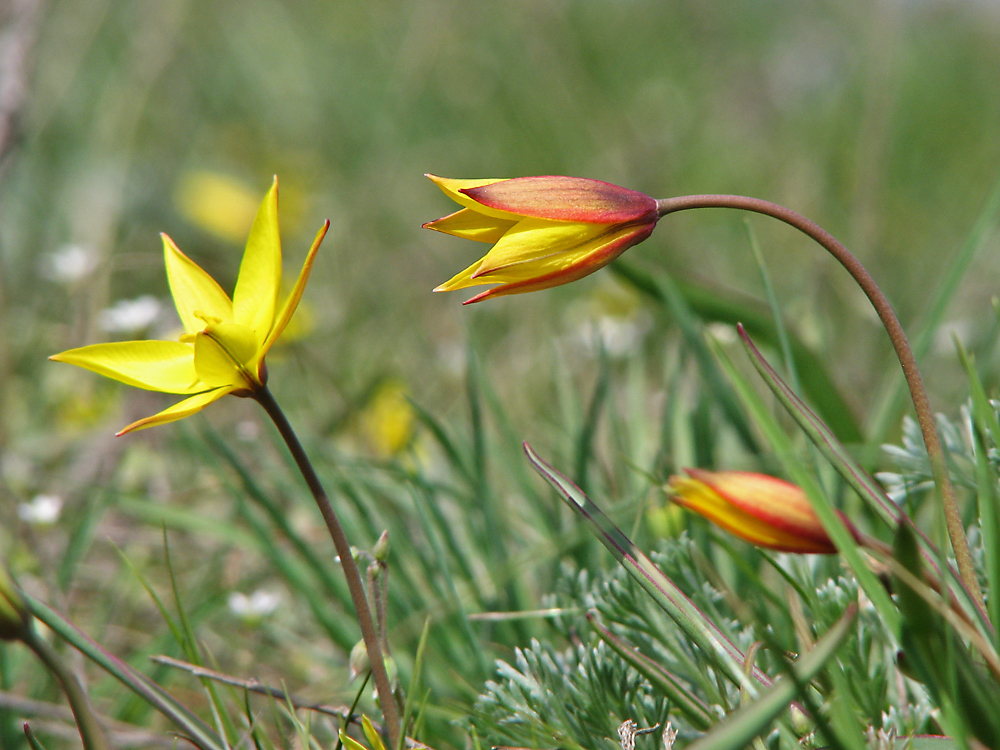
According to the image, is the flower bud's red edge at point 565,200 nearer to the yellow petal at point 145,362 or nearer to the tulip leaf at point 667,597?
the tulip leaf at point 667,597

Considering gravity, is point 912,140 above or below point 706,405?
above

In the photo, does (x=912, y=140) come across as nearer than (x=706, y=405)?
No

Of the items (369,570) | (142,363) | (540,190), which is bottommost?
(369,570)

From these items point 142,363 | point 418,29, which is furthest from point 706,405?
point 418,29

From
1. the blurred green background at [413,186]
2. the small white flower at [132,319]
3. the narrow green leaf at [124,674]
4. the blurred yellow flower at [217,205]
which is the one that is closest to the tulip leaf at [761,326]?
the blurred green background at [413,186]

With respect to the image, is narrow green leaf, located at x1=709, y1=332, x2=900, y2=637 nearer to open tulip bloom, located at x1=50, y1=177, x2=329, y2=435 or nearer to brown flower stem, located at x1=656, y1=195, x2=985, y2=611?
brown flower stem, located at x1=656, y1=195, x2=985, y2=611

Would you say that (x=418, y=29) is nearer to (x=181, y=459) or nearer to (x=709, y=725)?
(x=181, y=459)
